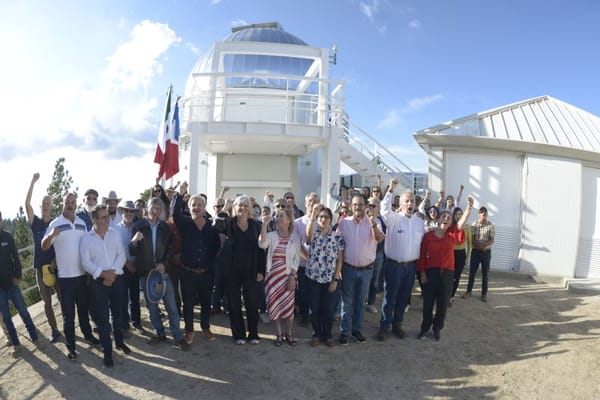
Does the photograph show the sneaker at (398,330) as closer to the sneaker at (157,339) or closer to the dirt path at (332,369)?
the dirt path at (332,369)

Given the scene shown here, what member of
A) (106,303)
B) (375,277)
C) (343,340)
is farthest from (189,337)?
(375,277)

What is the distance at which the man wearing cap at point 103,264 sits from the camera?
14.5 feet

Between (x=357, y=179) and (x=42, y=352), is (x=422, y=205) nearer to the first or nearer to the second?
(x=42, y=352)

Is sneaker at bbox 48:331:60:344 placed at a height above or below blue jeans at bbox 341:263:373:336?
below

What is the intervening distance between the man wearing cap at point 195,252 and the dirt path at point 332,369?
2.32ft

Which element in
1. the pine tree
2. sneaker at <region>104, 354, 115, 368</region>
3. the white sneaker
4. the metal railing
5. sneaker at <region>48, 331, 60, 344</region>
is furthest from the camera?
the pine tree

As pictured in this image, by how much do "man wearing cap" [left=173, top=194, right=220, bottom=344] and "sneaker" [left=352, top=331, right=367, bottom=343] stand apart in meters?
2.01

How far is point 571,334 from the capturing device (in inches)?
232

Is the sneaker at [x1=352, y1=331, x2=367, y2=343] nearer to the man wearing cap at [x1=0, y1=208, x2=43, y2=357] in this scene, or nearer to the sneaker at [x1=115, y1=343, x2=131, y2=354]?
the sneaker at [x1=115, y1=343, x2=131, y2=354]

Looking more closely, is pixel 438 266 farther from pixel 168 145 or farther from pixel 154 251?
pixel 168 145

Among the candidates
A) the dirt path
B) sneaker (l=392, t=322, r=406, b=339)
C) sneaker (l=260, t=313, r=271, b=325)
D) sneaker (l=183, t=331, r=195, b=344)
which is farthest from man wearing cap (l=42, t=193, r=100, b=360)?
sneaker (l=392, t=322, r=406, b=339)

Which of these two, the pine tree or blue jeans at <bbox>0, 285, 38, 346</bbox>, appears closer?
blue jeans at <bbox>0, 285, 38, 346</bbox>

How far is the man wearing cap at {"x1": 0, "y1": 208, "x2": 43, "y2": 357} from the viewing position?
476 centimetres

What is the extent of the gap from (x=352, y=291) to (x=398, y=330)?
40.3 inches
